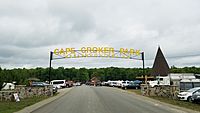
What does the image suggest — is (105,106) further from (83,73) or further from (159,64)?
(83,73)

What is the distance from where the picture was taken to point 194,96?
2680 cm

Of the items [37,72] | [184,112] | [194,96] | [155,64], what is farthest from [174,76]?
[37,72]

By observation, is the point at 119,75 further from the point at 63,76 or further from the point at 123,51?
the point at 123,51

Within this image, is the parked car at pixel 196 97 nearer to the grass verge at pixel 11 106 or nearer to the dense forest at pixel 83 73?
the grass verge at pixel 11 106

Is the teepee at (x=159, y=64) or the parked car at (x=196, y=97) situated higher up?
the teepee at (x=159, y=64)

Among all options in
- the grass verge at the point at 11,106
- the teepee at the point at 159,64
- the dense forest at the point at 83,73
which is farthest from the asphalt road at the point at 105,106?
the dense forest at the point at 83,73

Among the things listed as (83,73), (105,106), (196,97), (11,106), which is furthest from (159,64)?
(83,73)

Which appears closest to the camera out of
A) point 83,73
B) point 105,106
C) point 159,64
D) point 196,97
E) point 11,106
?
point 105,106

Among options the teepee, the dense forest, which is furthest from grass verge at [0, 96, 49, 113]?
the dense forest

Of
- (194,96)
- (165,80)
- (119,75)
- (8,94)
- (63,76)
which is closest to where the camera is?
(194,96)

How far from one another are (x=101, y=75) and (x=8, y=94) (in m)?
126

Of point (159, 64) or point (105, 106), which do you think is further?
point (159, 64)

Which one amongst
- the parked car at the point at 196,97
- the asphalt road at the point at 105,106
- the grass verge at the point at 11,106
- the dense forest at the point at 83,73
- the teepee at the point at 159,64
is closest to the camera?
the asphalt road at the point at 105,106

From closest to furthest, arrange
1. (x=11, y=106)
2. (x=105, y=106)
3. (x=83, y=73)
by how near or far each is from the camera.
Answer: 1. (x=105, y=106)
2. (x=11, y=106)
3. (x=83, y=73)
